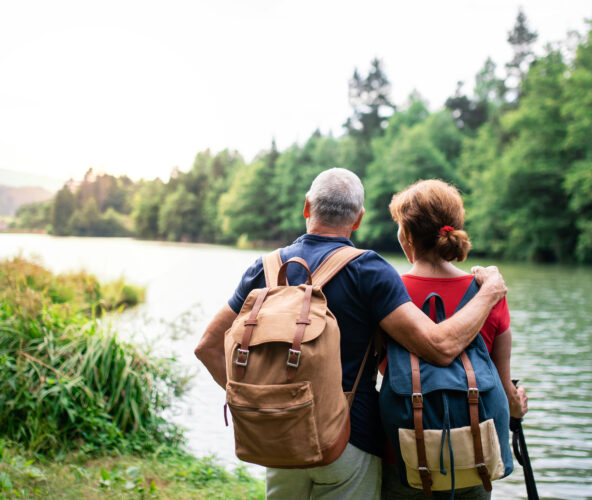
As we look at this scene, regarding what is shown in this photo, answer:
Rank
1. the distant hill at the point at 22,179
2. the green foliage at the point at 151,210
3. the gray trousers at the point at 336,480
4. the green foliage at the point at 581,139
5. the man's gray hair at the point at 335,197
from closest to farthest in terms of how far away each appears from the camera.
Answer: the gray trousers at the point at 336,480
the man's gray hair at the point at 335,197
the distant hill at the point at 22,179
the green foliage at the point at 581,139
the green foliage at the point at 151,210

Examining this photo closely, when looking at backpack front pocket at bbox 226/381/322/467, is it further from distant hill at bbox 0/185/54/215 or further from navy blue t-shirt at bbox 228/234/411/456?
distant hill at bbox 0/185/54/215

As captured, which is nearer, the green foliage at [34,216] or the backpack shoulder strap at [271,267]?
the backpack shoulder strap at [271,267]

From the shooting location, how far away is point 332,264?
2004mm

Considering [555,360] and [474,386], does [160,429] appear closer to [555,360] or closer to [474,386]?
[474,386]

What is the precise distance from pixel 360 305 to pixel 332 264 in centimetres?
17

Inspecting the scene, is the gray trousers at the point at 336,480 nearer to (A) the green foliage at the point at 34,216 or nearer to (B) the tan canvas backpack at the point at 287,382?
(B) the tan canvas backpack at the point at 287,382

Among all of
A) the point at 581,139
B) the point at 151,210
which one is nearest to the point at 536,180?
the point at 581,139

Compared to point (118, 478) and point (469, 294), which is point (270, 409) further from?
point (118, 478)

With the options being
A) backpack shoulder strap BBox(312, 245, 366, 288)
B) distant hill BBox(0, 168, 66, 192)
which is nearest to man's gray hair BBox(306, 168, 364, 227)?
backpack shoulder strap BBox(312, 245, 366, 288)

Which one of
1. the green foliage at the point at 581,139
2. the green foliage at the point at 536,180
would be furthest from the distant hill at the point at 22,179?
the green foliage at the point at 536,180

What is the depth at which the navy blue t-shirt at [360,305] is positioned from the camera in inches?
77.4

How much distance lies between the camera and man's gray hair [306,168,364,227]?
2.11 meters

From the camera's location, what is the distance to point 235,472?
181 inches

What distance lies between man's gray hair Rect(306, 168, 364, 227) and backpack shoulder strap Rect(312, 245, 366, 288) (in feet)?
0.50
